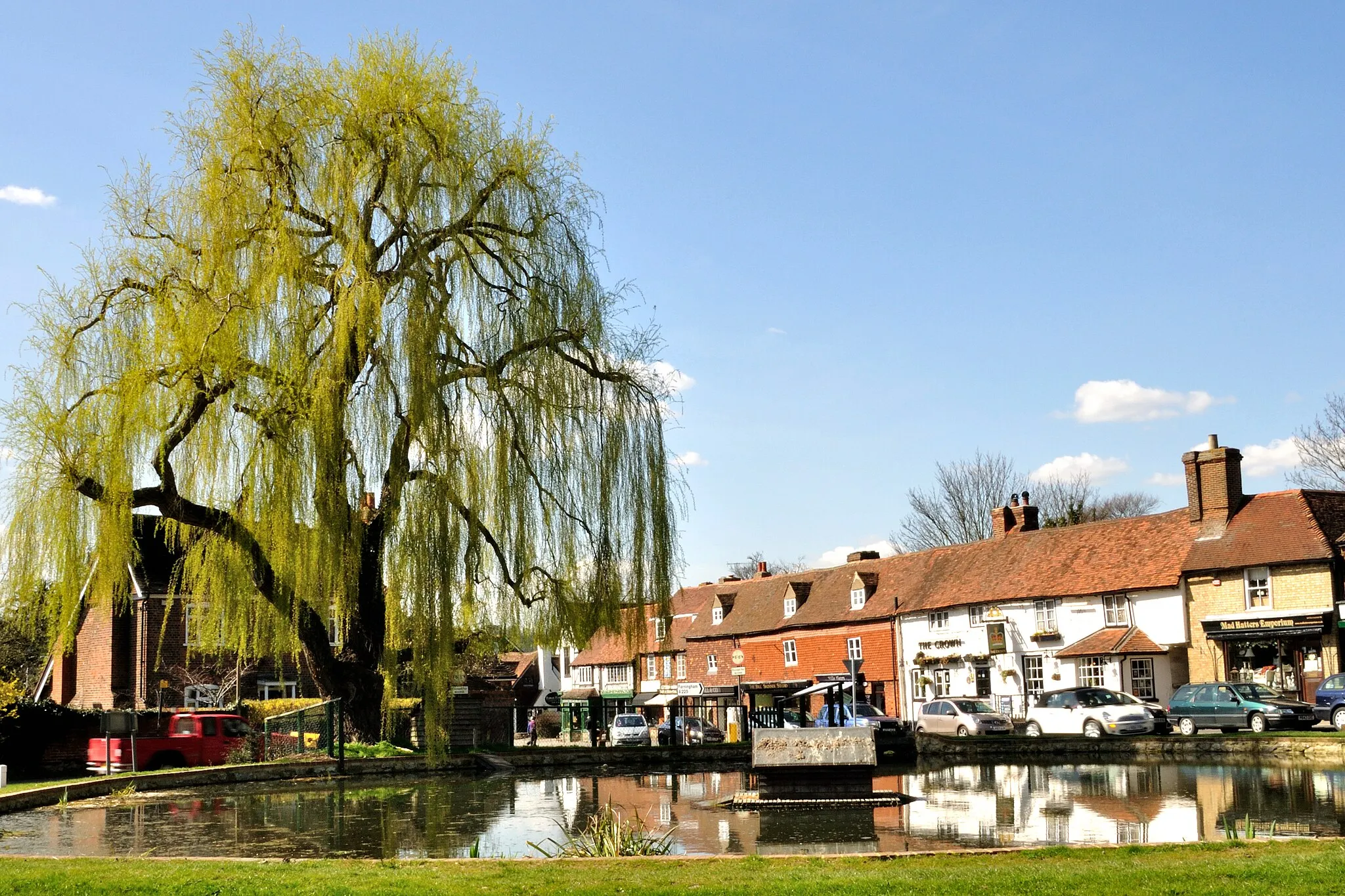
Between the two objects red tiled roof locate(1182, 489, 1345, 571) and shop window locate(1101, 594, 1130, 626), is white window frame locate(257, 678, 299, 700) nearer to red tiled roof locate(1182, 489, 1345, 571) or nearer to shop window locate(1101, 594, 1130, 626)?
shop window locate(1101, 594, 1130, 626)

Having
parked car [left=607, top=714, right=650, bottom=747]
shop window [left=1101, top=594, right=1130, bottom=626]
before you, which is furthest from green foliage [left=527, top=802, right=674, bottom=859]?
shop window [left=1101, top=594, right=1130, bottom=626]

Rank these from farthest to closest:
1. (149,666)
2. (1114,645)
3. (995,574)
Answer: (995,574)
(1114,645)
(149,666)

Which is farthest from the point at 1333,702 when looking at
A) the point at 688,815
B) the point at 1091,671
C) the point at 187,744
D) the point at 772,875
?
the point at 187,744

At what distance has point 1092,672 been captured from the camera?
154 ft

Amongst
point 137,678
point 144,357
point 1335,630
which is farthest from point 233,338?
point 1335,630

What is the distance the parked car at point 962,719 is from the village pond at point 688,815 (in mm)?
13721

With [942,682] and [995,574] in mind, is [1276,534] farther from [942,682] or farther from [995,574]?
[942,682]

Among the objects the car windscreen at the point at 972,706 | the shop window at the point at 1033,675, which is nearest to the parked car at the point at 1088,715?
the car windscreen at the point at 972,706

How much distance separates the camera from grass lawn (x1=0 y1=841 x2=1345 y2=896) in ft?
30.7

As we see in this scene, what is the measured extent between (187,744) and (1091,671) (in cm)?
3172

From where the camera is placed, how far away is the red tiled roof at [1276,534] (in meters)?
41.9

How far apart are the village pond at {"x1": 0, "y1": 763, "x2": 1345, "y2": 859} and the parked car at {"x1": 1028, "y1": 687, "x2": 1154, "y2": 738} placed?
10.5 meters

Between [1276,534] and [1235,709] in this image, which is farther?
[1276,534]

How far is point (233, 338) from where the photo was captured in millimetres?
22266
